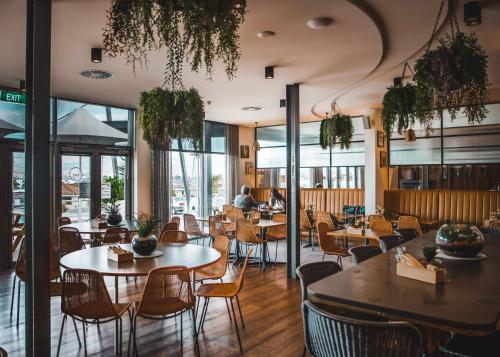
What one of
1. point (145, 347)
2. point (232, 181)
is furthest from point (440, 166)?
point (145, 347)

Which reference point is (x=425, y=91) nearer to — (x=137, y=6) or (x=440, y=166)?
(x=137, y=6)

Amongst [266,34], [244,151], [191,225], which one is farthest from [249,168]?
[266,34]

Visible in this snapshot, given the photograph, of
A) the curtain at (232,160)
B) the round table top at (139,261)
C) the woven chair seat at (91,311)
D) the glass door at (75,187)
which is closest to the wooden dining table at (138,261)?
the round table top at (139,261)

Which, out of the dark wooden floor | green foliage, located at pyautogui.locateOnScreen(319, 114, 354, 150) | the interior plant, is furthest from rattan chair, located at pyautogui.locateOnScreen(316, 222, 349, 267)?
the interior plant

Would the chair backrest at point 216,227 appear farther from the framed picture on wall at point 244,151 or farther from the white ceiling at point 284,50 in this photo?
the framed picture on wall at point 244,151

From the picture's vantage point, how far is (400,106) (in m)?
4.64

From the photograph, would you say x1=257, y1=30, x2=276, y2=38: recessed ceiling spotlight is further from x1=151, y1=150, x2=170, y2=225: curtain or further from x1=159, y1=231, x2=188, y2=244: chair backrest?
x1=151, y1=150, x2=170, y2=225: curtain

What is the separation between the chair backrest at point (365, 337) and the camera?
1.73 meters

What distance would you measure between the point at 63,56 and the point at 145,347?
3614mm

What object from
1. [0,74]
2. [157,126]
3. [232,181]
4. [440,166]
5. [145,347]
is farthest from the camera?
Result: [232,181]

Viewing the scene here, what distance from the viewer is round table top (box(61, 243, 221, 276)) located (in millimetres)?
3334

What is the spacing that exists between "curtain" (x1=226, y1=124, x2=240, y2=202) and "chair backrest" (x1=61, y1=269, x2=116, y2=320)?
793 cm

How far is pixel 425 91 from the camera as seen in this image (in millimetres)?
3590

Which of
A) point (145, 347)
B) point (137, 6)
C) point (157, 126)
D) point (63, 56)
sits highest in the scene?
point (63, 56)
